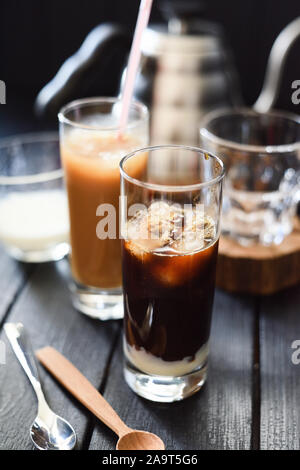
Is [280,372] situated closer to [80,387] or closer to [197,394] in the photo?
[197,394]

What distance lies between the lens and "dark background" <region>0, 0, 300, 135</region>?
1.68 m

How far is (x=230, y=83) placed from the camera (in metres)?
1.32

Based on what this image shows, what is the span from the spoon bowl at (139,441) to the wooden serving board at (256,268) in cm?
34

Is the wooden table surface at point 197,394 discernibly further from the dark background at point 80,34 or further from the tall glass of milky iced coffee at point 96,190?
the dark background at point 80,34

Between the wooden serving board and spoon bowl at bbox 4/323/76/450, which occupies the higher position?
the wooden serving board

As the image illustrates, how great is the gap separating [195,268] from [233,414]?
0.66 feet

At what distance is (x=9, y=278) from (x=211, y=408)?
0.42 meters

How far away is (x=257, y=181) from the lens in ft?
3.65

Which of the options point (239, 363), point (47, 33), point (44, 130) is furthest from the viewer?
point (47, 33)

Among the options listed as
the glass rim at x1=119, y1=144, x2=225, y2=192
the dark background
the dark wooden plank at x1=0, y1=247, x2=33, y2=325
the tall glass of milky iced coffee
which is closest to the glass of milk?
the dark wooden plank at x1=0, y1=247, x2=33, y2=325

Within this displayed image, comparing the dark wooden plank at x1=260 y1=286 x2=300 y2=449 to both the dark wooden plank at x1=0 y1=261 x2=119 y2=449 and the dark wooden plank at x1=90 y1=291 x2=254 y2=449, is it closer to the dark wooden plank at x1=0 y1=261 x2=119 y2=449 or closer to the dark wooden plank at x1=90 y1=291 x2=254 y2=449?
the dark wooden plank at x1=90 y1=291 x2=254 y2=449

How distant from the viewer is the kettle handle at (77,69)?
1.10 m

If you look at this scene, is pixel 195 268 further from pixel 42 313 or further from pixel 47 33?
pixel 47 33

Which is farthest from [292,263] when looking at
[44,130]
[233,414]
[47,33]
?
[47,33]
